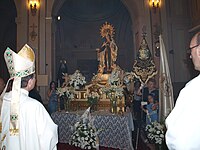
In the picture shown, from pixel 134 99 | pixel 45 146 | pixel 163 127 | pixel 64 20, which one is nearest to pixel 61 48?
pixel 64 20

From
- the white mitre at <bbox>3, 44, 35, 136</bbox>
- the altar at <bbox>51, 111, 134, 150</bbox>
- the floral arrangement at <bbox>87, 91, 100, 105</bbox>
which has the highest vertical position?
the white mitre at <bbox>3, 44, 35, 136</bbox>

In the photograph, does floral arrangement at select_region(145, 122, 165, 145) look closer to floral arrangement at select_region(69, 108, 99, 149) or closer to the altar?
the altar

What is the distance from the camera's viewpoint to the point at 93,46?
15492mm

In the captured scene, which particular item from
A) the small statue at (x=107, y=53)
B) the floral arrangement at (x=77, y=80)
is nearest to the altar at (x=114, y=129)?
the floral arrangement at (x=77, y=80)

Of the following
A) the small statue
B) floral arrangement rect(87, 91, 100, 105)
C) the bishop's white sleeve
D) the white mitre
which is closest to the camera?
the bishop's white sleeve

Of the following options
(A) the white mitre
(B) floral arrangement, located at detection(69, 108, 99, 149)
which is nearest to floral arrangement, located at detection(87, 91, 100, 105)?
(B) floral arrangement, located at detection(69, 108, 99, 149)

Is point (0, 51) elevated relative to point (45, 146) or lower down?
elevated

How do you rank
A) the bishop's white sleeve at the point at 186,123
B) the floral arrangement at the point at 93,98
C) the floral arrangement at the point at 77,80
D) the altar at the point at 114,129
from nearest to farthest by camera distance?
the bishop's white sleeve at the point at 186,123, the altar at the point at 114,129, the floral arrangement at the point at 93,98, the floral arrangement at the point at 77,80

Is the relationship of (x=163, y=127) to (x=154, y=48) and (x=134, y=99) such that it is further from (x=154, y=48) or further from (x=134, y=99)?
(x=154, y=48)

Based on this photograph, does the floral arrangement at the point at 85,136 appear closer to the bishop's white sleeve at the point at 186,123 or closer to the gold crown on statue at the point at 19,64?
the gold crown on statue at the point at 19,64

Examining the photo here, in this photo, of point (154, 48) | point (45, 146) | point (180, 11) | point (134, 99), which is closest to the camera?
point (45, 146)

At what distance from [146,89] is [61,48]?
10.9 m

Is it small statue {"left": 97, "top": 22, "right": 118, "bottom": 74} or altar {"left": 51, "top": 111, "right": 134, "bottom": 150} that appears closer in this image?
altar {"left": 51, "top": 111, "right": 134, "bottom": 150}

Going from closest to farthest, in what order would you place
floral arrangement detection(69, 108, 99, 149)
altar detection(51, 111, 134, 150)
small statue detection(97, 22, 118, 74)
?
floral arrangement detection(69, 108, 99, 149), altar detection(51, 111, 134, 150), small statue detection(97, 22, 118, 74)
